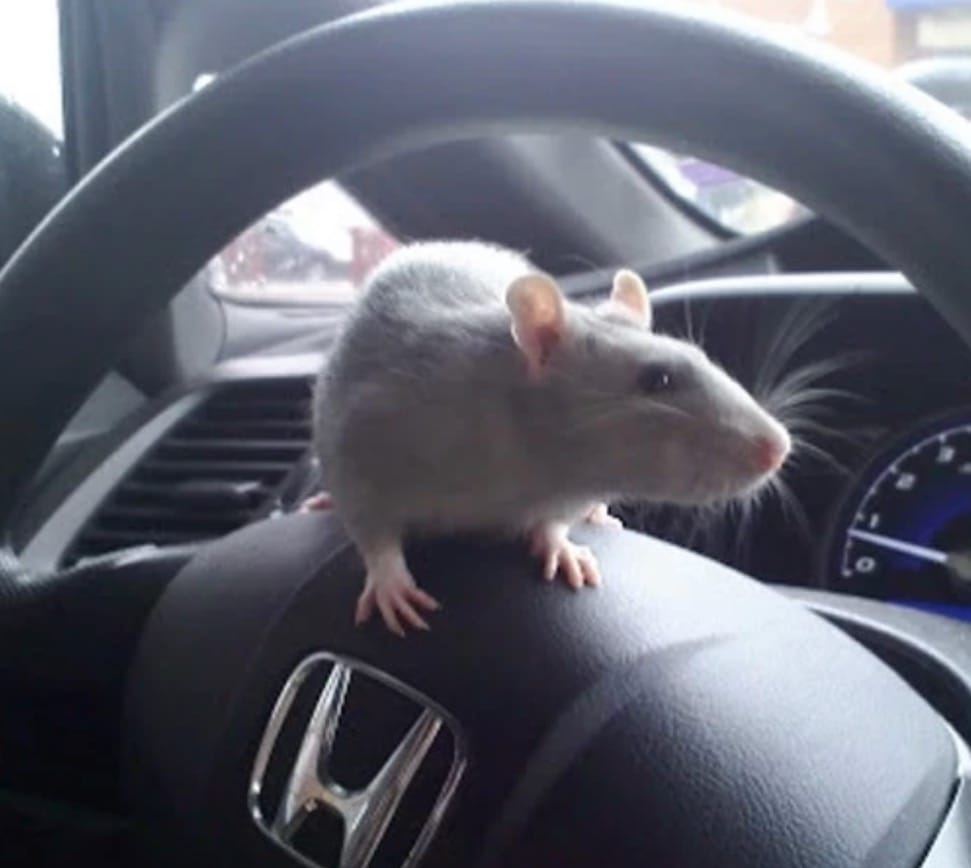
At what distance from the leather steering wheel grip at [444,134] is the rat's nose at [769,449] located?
179 millimetres

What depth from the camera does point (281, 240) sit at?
7.43 ft

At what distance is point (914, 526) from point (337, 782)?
804 millimetres

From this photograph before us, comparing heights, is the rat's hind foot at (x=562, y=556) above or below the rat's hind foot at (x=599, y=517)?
above

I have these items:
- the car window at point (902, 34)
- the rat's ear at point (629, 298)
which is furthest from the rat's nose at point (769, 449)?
the car window at point (902, 34)

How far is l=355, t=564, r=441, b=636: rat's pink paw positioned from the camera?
899mm

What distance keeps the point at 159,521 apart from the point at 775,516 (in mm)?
621

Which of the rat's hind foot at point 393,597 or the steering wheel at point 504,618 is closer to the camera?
the steering wheel at point 504,618

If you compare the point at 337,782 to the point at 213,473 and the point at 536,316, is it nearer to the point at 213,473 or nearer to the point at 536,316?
the point at 536,316

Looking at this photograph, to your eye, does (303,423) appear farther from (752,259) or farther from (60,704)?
(60,704)

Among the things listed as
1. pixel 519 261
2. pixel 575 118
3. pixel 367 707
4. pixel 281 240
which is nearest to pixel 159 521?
pixel 281 240

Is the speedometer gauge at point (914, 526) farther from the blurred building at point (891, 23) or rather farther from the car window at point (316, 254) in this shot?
the car window at point (316, 254)

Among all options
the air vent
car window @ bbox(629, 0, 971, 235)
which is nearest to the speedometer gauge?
car window @ bbox(629, 0, 971, 235)

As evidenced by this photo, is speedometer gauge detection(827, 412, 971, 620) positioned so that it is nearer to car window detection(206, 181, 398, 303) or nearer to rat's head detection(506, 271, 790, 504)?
rat's head detection(506, 271, 790, 504)

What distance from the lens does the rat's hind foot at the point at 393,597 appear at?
0.90 metres
